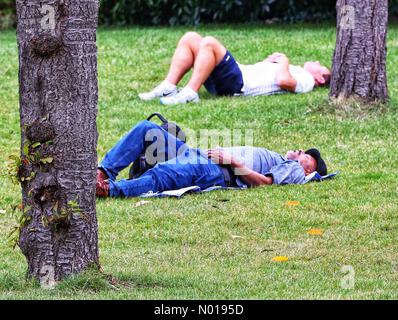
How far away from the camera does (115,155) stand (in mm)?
7820

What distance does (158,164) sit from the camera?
780 cm

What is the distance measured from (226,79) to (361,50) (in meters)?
1.72

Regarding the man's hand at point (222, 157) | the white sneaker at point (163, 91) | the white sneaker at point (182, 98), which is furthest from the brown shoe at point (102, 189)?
the white sneaker at point (163, 91)

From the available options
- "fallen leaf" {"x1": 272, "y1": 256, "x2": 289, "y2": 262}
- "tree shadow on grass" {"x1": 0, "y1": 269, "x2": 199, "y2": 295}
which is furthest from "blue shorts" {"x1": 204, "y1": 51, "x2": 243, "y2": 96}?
"tree shadow on grass" {"x1": 0, "y1": 269, "x2": 199, "y2": 295}

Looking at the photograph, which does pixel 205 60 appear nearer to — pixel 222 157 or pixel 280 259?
pixel 222 157

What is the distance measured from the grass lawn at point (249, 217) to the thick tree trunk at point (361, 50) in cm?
27

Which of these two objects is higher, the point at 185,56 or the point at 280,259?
the point at 185,56

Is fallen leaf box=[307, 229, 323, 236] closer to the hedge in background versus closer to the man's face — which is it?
the man's face

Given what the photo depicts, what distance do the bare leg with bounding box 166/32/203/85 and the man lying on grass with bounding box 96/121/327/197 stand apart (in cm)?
274

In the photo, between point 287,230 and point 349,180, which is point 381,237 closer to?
point 287,230

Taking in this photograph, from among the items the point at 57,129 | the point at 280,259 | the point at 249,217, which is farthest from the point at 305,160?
the point at 57,129

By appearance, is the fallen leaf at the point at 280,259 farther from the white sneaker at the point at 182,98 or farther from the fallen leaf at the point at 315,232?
the white sneaker at the point at 182,98
